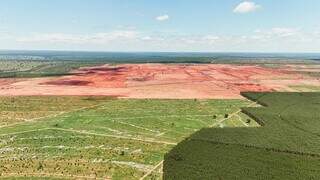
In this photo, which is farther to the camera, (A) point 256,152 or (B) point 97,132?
(B) point 97,132

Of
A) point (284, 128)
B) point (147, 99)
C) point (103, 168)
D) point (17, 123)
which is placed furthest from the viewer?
point (147, 99)

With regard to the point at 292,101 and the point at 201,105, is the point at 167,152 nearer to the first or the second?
the point at 201,105

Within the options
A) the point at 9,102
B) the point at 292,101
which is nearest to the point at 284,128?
the point at 292,101

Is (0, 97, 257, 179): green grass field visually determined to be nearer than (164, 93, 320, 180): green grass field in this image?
No

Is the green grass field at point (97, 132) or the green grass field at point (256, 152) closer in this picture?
the green grass field at point (256, 152)

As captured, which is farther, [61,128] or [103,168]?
A: [61,128]
